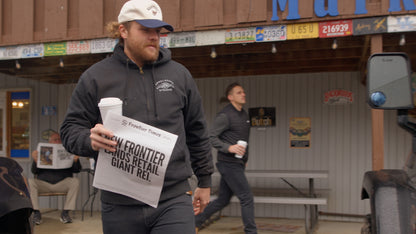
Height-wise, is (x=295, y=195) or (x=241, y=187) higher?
(x=241, y=187)

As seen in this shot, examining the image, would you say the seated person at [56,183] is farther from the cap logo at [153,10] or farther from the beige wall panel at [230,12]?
the cap logo at [153,10]

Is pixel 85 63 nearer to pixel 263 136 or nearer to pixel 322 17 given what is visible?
pixel 263 136

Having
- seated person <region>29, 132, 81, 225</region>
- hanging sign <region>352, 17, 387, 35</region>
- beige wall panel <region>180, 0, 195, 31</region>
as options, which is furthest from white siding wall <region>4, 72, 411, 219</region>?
seated person <region>29, 132, 81, 225</region>

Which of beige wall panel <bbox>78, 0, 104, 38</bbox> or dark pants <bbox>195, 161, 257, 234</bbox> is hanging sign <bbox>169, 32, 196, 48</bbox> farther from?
dark pants <bbox>195, 161, 257, 234</bbox>

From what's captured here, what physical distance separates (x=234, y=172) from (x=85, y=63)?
3.44m

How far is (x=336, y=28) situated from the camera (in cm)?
517

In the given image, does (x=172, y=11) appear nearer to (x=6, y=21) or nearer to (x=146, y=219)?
(x=6, y=21)

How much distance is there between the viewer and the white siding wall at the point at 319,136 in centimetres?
754

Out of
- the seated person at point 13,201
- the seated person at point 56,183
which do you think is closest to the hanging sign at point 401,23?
the seated person at point 13,201

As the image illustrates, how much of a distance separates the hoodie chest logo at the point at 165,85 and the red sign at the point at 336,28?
3310 mm

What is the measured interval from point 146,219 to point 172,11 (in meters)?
4.16

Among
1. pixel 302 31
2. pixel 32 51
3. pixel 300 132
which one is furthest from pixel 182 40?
pixel 300 132

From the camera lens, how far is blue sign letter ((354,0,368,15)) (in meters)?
5.06

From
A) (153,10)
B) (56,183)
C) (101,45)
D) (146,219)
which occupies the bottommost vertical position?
(56,183)
